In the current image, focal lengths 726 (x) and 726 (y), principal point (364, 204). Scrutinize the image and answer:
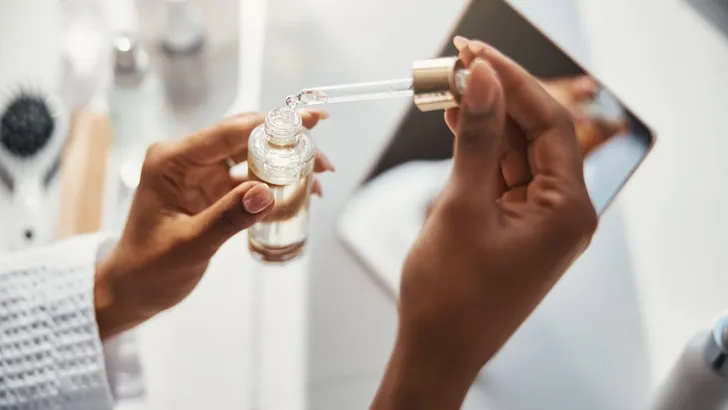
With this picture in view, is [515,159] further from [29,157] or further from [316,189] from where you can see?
[29,157]

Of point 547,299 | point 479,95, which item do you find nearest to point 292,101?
point 479,95

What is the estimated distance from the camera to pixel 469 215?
1.35 feet

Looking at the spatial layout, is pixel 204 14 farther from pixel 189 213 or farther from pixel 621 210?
pixel 621 210

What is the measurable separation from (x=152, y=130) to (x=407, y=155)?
0.24 meters

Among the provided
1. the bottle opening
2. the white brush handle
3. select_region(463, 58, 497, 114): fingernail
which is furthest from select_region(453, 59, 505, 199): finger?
the white brush handle

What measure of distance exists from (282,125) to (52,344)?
0.79 feet

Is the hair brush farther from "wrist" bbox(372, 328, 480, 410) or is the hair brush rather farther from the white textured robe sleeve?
"wrist" bbox(372, 328, 480, 410)

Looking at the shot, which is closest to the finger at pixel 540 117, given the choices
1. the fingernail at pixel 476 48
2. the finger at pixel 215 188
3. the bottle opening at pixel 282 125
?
the fingernail at pixel 476 48

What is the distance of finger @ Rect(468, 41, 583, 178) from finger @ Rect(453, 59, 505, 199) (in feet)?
0.12

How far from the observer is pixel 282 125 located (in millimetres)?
466

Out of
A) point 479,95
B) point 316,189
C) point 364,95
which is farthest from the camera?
point 316,189

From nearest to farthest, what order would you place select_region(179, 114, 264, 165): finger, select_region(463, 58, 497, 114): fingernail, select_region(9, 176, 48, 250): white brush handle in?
1. select_region(463, 58, 497, 114): fingernail
2. select_region(179, 114, 264, 165): finger
3. select_region(9, 176, 48, 250): white brush handle

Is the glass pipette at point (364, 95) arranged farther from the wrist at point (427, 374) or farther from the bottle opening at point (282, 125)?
the wrist at point (427, 374)

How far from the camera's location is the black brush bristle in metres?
0.64
